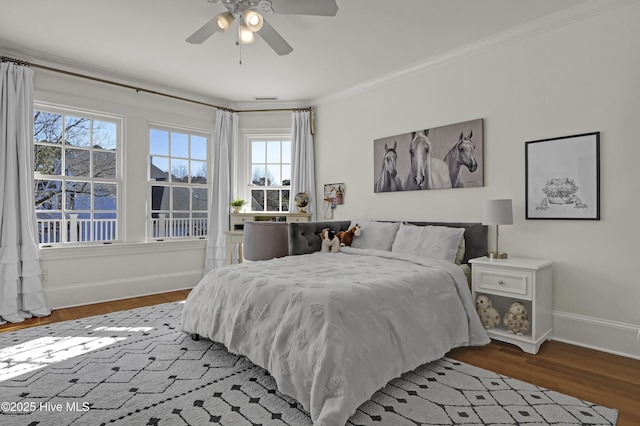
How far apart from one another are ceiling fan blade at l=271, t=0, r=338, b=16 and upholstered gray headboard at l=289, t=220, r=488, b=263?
214 cm

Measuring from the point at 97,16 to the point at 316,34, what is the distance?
1934mm

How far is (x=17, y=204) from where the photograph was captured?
12.0ft

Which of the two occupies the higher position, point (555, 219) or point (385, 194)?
point (385, 194)

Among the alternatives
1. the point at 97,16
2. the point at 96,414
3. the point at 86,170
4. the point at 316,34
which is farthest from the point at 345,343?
the point at 86,170

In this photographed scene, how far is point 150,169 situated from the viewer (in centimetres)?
488

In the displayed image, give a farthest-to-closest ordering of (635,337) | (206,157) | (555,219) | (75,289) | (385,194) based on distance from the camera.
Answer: (206,157) → (385,194) → (75,289) → (555,219) → (635,337)

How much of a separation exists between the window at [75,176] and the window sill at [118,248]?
17 cm

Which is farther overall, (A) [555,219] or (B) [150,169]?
(B) [150,169]

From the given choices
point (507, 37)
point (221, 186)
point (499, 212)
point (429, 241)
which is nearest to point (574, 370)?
point (499, 212)

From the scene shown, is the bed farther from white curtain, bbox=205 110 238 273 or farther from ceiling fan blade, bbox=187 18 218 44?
white curtain, bbox=205 110 238 273

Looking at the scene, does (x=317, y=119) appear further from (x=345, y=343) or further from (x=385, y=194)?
(x=345, y=343)

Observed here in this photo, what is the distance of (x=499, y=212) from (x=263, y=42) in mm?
2768

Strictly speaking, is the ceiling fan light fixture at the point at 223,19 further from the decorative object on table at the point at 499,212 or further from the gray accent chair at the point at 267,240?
the decorative object on table at the point at 499,212

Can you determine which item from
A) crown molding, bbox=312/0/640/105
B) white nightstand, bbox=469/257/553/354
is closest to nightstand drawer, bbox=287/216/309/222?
crown molding, bbox=312/0/640/105
